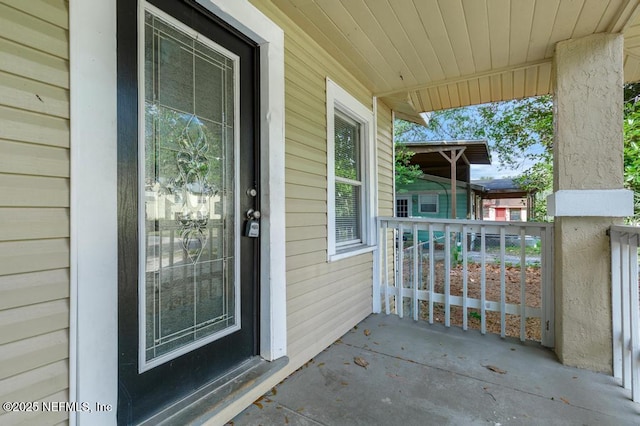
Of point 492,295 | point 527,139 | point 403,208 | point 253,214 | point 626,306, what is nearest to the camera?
point 253,214

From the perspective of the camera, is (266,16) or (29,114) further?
(266,16)

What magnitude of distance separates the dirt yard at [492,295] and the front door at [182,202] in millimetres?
2830

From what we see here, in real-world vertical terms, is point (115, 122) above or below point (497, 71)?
below

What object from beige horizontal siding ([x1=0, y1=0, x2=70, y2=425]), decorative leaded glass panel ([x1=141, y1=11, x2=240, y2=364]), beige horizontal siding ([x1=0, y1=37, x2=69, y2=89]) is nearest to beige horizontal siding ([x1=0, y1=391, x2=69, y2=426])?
beige horizontal siding ([x1=0, y1=0, x2=70, y2=425])

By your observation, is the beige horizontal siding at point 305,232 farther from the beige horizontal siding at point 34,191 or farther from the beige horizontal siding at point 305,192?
the beige horizontal siding at point 34,191

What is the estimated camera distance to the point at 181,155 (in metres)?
1.48

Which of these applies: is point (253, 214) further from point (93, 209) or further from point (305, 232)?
point (93, 209)

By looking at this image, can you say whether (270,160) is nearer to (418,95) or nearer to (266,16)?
(266,16)

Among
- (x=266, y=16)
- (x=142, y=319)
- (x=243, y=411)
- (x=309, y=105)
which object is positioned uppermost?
(x=266, y=16)

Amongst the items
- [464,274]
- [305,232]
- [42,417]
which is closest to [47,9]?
[42,417]

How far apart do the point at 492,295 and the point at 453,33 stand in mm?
5095

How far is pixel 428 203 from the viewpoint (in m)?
11.5

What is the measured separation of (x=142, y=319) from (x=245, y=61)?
155cm

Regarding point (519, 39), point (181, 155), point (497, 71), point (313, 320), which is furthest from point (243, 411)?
point (497, 71)
